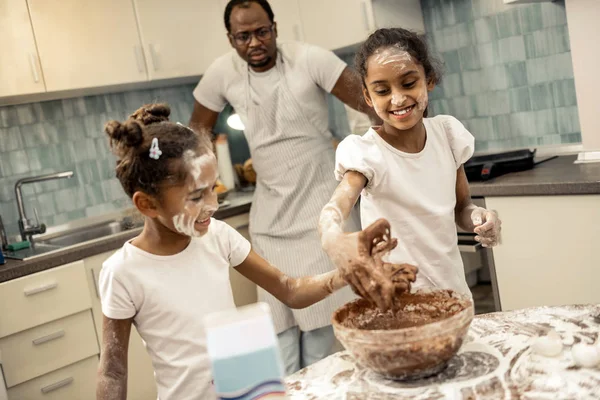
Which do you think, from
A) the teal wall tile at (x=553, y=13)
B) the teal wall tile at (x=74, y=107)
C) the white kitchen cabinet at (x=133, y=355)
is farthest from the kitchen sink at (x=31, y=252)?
the teal wall tile at (x=553, y=13)

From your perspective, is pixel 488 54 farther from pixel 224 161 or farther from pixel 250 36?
pixel 224 161

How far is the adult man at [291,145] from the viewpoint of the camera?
2.53m

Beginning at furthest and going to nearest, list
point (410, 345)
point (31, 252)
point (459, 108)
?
point (459, 108), point (31, 252), point (410, 345)

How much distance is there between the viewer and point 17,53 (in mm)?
2654

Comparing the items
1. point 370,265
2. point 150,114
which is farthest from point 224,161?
point 370,265

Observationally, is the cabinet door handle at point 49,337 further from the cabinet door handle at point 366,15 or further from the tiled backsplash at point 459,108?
the cabinet door handle at point 366,15

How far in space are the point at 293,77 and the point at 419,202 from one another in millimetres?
1073

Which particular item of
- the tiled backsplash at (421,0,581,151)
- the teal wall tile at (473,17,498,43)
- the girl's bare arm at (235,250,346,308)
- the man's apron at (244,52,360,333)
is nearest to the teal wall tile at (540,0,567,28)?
the tiled backsplash at (421,0,581,151)

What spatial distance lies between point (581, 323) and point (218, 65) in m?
1.80

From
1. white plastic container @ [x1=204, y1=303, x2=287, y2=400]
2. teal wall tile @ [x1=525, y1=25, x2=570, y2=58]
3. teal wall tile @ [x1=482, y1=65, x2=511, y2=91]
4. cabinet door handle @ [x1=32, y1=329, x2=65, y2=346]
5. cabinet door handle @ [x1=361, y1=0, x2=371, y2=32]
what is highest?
cabinet door handle @ [x1=361, y1=0, x2=371, y2=32]

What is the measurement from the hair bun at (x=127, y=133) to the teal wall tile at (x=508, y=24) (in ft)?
6.25

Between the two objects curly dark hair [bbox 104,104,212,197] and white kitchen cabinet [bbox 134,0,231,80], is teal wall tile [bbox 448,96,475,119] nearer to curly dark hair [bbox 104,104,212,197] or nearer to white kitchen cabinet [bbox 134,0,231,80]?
white kitchen cabinet [bbox 134,0,231,80]

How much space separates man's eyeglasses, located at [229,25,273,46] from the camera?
246 cm

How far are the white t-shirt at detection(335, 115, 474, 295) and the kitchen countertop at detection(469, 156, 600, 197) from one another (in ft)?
2.11
